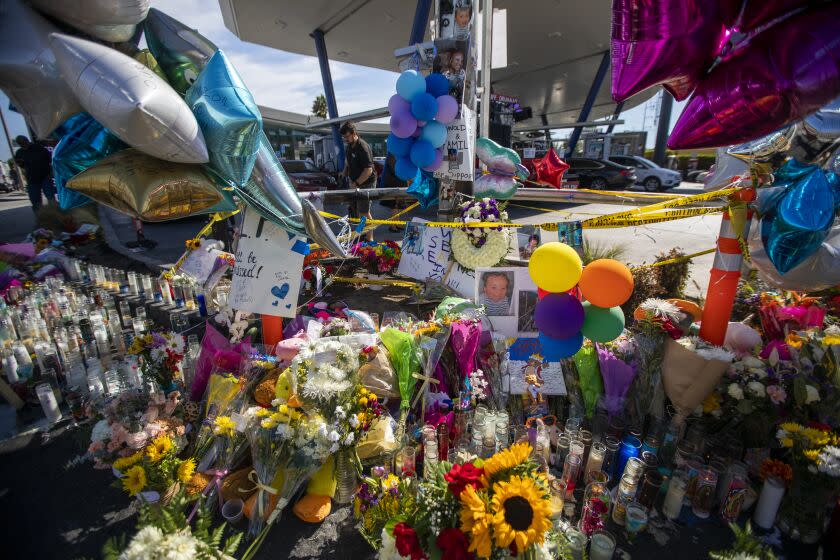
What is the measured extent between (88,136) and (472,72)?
397 cm

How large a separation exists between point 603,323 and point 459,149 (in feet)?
9.53

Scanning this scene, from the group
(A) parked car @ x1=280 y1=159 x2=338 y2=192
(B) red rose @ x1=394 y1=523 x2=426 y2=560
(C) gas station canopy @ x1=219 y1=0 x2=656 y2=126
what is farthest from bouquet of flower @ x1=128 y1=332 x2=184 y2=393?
(C) gas station canopy @ x1=219 y1=0 x2=656 y2=126

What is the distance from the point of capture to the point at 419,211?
41.7 feet

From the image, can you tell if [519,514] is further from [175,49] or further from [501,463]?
[175,49]

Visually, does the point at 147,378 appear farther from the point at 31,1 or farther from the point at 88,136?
the point at 31,1

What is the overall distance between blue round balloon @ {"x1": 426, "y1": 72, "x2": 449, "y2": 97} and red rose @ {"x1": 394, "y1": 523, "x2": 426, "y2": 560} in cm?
428

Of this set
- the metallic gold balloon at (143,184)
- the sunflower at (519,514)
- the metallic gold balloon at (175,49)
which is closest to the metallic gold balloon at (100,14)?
the metallic gold balloon at (175,49)

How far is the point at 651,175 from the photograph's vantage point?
58.4 ft

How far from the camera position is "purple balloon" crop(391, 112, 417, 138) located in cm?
446

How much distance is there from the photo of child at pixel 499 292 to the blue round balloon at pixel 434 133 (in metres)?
1.98

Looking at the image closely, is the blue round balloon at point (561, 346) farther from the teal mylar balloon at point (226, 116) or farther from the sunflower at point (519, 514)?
the teal mylar balloon at point (226, 116)

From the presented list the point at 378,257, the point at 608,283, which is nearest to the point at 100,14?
the point at 608,283

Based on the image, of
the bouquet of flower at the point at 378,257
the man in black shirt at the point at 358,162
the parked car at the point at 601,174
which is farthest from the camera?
the parked car at the point at 601,174

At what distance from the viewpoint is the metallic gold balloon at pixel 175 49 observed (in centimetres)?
218
